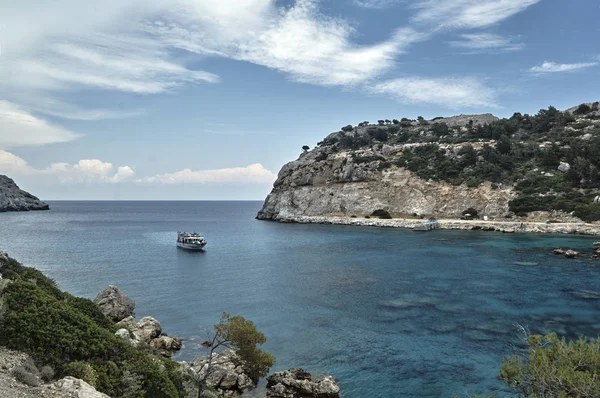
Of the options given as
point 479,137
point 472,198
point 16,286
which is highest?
→ point 479,137

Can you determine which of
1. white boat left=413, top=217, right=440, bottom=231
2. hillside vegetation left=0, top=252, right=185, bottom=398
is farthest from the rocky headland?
hillside vegetation left=0, top=252, right=185, bottom=398

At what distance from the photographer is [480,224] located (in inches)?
3268

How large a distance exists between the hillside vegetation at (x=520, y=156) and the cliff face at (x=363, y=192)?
218 centimetres

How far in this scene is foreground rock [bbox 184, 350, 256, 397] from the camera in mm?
19261

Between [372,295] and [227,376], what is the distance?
2011cm

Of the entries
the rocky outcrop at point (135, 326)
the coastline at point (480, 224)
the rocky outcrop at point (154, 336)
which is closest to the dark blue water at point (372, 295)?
the rocky outcrop at point (154, 336)

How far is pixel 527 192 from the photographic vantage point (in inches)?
3425

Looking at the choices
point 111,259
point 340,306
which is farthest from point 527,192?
point 111,259

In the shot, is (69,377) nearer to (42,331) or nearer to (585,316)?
(42,331)

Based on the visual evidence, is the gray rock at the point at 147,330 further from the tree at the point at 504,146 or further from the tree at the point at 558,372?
the tree at the point at 504,146

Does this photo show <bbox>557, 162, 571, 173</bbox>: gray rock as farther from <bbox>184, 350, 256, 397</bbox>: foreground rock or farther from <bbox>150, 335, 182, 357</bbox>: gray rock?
<bbox>150, 335, 182, 357</bbox>: gray rock

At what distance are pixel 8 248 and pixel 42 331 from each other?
6878cm

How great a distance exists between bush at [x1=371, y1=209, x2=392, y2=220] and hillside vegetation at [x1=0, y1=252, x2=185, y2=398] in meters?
90.4

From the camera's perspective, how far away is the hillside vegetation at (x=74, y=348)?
12383 millimetres
